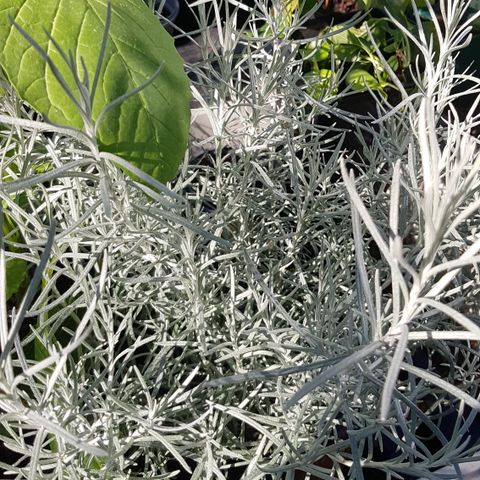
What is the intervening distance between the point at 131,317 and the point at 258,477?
0.17m

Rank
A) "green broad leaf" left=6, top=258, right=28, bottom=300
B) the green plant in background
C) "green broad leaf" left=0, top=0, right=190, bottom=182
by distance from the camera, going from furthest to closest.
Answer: the green plant in background → "green broad leaf" left=6, top=258, right=28, bottom=300 → "green broad leaf" left=0, top=0, right=190, bottom=182

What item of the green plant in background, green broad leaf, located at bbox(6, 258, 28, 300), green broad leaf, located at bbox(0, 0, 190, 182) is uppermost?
green broad leaf, located at bbox(0, 0, 190, 182)

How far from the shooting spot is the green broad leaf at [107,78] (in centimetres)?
33

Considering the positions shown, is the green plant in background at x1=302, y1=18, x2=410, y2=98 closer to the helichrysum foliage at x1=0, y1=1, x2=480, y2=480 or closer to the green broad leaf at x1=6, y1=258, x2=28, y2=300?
the helichrysum foliage at x1=0, y1=1, x2=480, y2=480

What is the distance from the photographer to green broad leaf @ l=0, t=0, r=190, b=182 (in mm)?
326

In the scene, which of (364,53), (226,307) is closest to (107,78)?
(226,307)

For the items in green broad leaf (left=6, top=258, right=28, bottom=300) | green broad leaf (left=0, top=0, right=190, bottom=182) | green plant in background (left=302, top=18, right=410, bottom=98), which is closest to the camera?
green broad leaf (left=0, top=0, right=190, bottom=182)

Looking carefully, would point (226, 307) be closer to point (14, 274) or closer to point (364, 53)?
point (14, 274)

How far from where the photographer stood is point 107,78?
0.34 m

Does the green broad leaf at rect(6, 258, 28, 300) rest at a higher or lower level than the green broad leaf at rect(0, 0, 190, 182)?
lower

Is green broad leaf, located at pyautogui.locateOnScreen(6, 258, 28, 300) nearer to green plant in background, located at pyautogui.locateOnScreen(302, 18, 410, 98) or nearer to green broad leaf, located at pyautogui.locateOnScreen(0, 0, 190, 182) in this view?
green broad leaf, located at pyautogui.locateOnScreen(0, 0, 190, 182)

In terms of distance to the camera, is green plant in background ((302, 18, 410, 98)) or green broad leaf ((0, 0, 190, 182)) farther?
green plant in background ((302, 18, 410, 98))

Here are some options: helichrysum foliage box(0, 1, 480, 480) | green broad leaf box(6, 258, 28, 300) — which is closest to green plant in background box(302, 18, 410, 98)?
helichrysum foliage box(0, 1, 480, 480)

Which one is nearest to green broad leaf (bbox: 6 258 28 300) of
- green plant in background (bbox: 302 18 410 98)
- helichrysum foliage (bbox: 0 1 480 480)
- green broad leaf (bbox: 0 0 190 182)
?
helichrysum foliage (bbox: 0 1 480 480)
